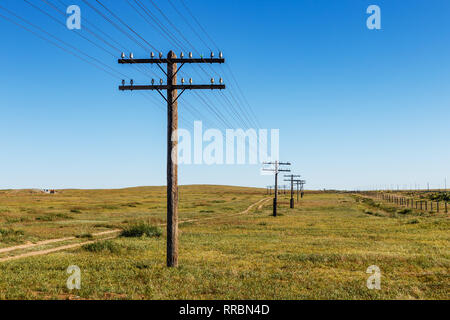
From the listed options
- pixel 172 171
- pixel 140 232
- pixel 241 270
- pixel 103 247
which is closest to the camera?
pixel 241 270

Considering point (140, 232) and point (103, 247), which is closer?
point (103, 247)

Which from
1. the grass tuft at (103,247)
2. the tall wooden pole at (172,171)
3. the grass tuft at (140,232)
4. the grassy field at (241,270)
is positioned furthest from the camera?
the grass tuft at (140,232)

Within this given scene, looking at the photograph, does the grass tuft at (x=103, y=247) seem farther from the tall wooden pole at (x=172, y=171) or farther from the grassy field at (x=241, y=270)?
the tall wooden pole at (x=172, y=171)

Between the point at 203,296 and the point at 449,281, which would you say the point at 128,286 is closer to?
the point at 203,296

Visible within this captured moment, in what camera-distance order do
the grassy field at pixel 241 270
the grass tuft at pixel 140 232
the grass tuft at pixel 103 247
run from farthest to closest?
the grass tuft at pixel 140 232 → the grass tuft at pixel 103 247 → the grassy field at pixel 241 270

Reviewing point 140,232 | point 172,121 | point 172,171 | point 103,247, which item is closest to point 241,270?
point 172,171

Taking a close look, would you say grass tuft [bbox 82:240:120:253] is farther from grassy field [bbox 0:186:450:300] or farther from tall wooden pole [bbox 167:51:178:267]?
tall wooden pole [bbox 167:51:178:267]

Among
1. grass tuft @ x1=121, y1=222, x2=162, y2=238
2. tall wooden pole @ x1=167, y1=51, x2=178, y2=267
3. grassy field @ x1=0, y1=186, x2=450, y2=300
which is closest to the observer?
grassy field @ x1=0, y1=186, x2=450, y2=300

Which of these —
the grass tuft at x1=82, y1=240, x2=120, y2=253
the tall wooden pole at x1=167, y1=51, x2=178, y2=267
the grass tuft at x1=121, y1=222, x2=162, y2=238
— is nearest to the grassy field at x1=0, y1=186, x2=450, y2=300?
the grass tuft at x1=82, y1=240, x2=120, y2=253

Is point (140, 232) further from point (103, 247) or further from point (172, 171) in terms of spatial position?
point (172, 171)

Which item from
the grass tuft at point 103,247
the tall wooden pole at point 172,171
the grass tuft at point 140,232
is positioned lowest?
the grass tuft at point 140,232

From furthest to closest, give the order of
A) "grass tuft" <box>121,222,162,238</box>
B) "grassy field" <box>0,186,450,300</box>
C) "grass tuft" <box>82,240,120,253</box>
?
"grass tuft" <box>121,222,162,238</box> → "grass tuft" <box>82,240,120,253</box> → "grassy field" <box>0,186,450,300</box>

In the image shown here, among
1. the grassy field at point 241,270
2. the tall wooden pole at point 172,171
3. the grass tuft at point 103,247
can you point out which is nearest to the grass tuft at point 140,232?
the grassy field at point 241,270
